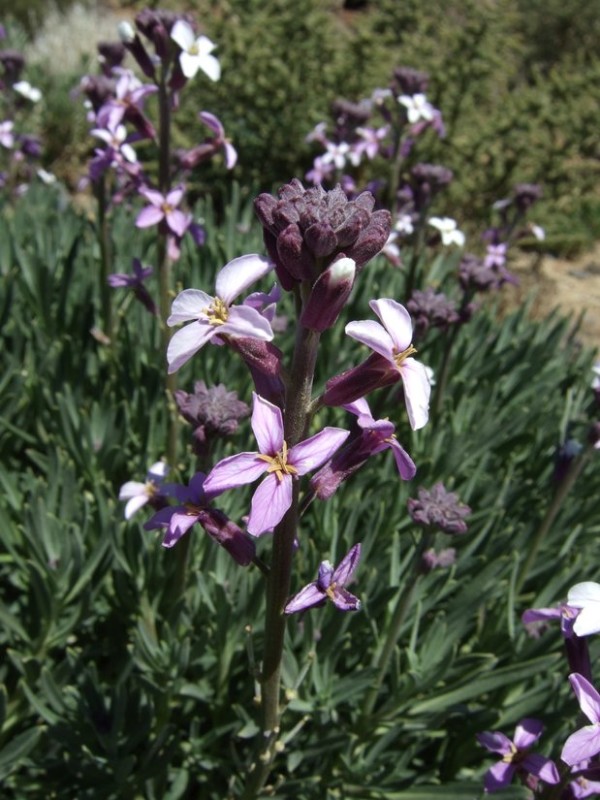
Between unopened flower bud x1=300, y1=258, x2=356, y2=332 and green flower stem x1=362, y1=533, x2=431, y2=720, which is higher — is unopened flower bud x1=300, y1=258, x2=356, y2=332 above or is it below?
above

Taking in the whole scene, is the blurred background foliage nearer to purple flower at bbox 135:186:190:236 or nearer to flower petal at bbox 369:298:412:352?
purple flower at bbox 135:186:190:236

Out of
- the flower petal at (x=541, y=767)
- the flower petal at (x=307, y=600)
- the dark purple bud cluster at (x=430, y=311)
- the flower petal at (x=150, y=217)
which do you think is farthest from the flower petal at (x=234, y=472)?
the dark purple bud cluster at (x=430, y=311)

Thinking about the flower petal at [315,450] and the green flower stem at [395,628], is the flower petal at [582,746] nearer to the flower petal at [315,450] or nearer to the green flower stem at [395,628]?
the green flower stem at [395,628]

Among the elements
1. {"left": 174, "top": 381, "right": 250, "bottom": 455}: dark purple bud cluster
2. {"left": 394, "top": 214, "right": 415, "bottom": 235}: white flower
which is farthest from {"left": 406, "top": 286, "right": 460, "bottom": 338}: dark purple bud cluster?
{"left": 394, "top": 214, "right": 415, "bottom": 235}: white flower

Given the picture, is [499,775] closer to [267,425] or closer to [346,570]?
[346,570]

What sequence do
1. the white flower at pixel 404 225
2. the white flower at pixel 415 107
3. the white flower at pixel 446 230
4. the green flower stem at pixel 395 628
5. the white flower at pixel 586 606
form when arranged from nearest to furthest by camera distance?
the white flower at pixel 586 606 < the green flower stem at pixel 395 628 < the white flower at pixel 446 230 < the white flower at pixel 415 107 < the white flower at pixel 404 225

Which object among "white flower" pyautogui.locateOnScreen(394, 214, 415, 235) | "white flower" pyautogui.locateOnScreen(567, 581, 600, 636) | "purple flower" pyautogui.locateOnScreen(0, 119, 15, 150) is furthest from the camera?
"purple flower" pyautogui.locateOnScreen(0, 119, 15, 150)
